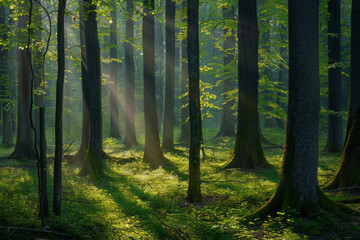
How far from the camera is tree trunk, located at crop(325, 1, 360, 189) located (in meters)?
7.66

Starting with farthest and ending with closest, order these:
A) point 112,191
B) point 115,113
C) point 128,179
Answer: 1. point 115,113
2. point 128,179
3. point 112,191

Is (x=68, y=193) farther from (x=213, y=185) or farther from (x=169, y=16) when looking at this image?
(x=169, y=16)

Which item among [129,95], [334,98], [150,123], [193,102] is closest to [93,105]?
[150,123]

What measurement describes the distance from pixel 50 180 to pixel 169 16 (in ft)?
36.0

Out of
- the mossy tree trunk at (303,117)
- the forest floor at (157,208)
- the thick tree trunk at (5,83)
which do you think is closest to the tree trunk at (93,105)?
the forest floor at (157,208)

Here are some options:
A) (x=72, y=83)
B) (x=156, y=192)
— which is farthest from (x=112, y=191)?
(x=72, y=83)

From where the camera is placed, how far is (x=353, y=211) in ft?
19.3

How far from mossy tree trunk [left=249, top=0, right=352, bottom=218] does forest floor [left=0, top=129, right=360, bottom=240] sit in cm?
47

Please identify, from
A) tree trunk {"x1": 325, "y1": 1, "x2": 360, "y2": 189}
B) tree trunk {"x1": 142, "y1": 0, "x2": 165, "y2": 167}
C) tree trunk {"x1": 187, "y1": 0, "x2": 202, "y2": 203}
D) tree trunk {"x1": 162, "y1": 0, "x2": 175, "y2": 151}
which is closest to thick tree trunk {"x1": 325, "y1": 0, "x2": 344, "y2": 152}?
tree trunk {"x1": 325, "y1": 1, "x2": 360, "y2": 189}

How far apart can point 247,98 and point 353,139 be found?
474 centimetres

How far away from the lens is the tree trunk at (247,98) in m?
11.7

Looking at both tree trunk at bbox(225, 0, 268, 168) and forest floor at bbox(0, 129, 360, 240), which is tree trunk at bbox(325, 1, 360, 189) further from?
tree trunk at bbox(225, 0, 268, 168)

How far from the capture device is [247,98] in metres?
11.8

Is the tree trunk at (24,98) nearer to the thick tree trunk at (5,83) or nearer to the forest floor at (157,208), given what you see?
the forest floor at (157,208)
